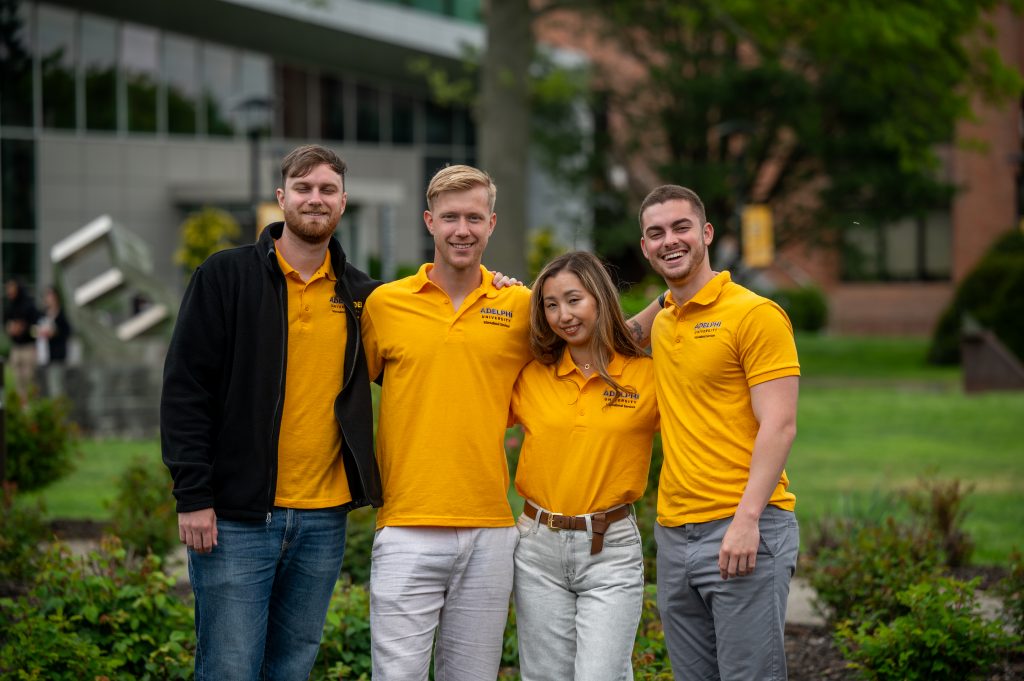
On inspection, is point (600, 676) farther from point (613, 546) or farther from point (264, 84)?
point (264, 84)

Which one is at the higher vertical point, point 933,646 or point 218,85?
point 218,85

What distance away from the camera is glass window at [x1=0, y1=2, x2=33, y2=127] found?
3453cm

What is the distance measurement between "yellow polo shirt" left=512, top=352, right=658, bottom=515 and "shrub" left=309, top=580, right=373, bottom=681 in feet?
4.88

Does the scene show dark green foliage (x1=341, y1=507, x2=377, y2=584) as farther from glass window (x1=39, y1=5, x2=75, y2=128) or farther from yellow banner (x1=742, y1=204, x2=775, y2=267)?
glass window (x1=39, y1=5, x2=75, y2=128)

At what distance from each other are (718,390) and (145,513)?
5.57 metres

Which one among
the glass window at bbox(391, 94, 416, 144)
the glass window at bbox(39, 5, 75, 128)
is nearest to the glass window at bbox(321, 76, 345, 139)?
the glass window at bbox(391, 94, 416, 144)

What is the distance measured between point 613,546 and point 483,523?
1.41 feet

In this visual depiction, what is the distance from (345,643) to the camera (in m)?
5.30

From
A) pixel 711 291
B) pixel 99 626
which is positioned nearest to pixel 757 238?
pixel 99 626

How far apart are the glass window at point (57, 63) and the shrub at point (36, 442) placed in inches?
1091

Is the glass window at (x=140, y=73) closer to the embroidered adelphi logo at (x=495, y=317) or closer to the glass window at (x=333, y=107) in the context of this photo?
the glass window at (x=333, y=107)

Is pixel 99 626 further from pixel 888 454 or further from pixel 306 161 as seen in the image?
pixel 888 454

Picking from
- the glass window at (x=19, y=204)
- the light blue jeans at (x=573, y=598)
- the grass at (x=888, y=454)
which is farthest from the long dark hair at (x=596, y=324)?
the glass window at (x=19, y=204)

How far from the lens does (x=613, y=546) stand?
3.96m
